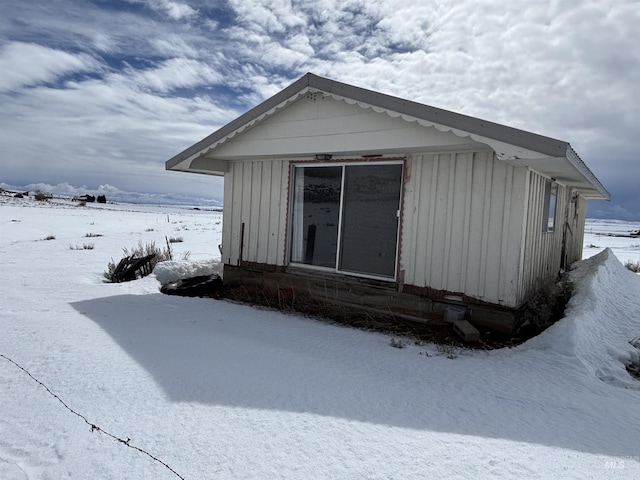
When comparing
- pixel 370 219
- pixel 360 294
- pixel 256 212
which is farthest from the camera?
pixel 256 212

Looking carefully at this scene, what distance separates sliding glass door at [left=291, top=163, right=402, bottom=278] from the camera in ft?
21.2

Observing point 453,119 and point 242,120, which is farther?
point 242,120

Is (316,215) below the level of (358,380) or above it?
above

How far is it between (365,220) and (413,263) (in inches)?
43.4

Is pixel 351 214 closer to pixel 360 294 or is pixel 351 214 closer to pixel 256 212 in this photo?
pixel 360 294

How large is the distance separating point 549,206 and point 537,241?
3.34 feet

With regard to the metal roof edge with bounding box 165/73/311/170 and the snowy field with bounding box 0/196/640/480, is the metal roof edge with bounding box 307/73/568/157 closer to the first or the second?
the metal roof edge with bounding box 165/73/311/170

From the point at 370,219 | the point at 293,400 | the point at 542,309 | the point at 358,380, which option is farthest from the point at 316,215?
the point at 293,400

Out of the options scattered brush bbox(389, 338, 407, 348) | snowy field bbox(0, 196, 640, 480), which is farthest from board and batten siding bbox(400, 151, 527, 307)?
scattered brush bbox(389, 338, 407, 348)

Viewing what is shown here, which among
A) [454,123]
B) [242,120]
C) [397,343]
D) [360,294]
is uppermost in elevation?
[242,120]

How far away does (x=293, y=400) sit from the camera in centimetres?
321

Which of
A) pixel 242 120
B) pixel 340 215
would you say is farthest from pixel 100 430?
pixel 242 120

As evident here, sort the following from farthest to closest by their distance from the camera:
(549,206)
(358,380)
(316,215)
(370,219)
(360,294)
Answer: (316,215)
(549,206)
(370,219)
(360,294)
(358,380)

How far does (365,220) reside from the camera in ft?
22.0
